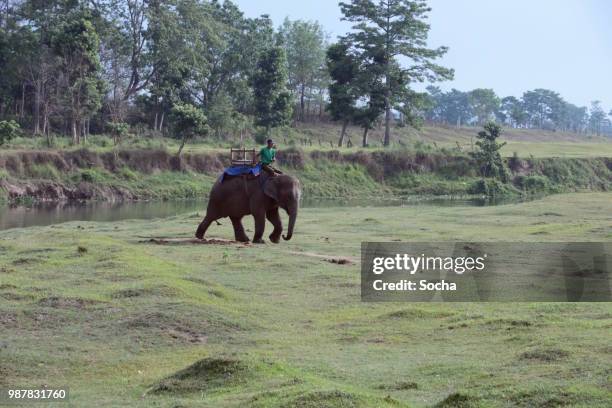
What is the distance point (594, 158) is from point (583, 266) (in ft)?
194

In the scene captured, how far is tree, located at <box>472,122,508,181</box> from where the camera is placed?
70438 millimetres

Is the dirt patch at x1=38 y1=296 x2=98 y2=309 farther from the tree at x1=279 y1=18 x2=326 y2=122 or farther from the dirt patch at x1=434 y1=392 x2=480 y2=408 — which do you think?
the tree at x1=279 y1=18 x2=326 y2=122

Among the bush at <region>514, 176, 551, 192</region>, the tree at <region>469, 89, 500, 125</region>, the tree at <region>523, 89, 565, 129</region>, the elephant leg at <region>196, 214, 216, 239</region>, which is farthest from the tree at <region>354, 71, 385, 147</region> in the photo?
the tree at <region>523, 89, 565, 129</region>

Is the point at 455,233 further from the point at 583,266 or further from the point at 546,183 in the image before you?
the point at 546,183

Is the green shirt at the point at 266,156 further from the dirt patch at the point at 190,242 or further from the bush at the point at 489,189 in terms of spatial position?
the bush at the point at 489,189

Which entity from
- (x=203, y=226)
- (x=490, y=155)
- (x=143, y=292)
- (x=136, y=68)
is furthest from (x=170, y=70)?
(x=143, y=292)

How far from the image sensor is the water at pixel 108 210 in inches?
1617

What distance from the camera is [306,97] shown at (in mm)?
103312

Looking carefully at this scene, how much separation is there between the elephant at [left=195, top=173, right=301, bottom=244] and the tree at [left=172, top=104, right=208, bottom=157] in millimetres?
30500

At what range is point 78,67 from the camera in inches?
2446

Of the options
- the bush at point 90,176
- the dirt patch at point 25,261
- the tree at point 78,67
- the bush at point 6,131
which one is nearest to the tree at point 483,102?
the tree at point 78,67

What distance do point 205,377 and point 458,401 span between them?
11.4 feet

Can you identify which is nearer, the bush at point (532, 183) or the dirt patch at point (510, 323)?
the dirt patch at point (510, 323)

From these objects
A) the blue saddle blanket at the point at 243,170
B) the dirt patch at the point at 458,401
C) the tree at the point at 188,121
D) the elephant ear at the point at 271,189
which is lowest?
the dirt patch at the point at 458,401
